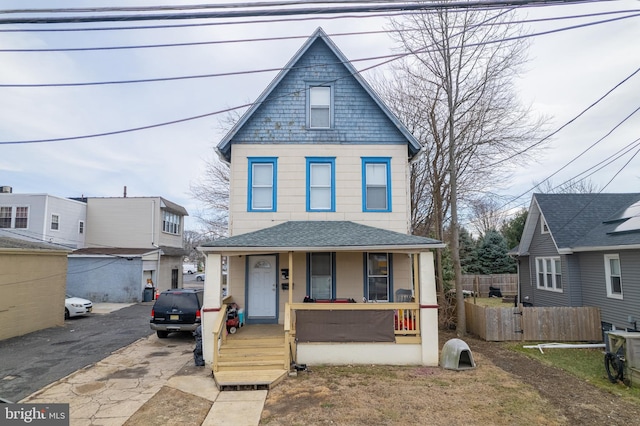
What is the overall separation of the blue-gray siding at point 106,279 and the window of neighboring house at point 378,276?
18.4 m

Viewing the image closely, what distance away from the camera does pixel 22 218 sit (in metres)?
24.0

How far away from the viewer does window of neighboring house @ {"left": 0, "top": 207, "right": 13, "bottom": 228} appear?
24066 mm

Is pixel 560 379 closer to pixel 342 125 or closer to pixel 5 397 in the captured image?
pixel 342 125

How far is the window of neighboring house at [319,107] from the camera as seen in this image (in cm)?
1248

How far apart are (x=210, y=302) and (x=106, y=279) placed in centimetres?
1872

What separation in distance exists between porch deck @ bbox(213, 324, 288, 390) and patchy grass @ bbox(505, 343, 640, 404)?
23.7 ft

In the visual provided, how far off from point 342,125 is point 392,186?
2655 millimetres

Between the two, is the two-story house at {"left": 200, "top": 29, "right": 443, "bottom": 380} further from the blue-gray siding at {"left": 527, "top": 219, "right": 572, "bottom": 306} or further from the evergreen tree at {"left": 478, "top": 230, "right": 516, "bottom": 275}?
the evergreen tree at {"left": 478, "top": 230, "right": 516, "bottom": 275}

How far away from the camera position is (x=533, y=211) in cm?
1892

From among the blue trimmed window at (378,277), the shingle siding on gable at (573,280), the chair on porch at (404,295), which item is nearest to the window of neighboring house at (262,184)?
the blue trimmed window at (378,277)

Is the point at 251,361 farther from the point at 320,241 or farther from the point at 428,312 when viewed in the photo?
the point at 428,312

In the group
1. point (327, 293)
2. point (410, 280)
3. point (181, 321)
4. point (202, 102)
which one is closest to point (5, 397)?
point (181, 321)

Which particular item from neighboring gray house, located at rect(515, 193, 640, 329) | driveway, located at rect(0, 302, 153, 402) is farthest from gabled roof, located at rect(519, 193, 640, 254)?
driveway, located at rect(0, 302, 153, 402)

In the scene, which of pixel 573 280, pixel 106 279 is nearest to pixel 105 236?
pixel 106 279
